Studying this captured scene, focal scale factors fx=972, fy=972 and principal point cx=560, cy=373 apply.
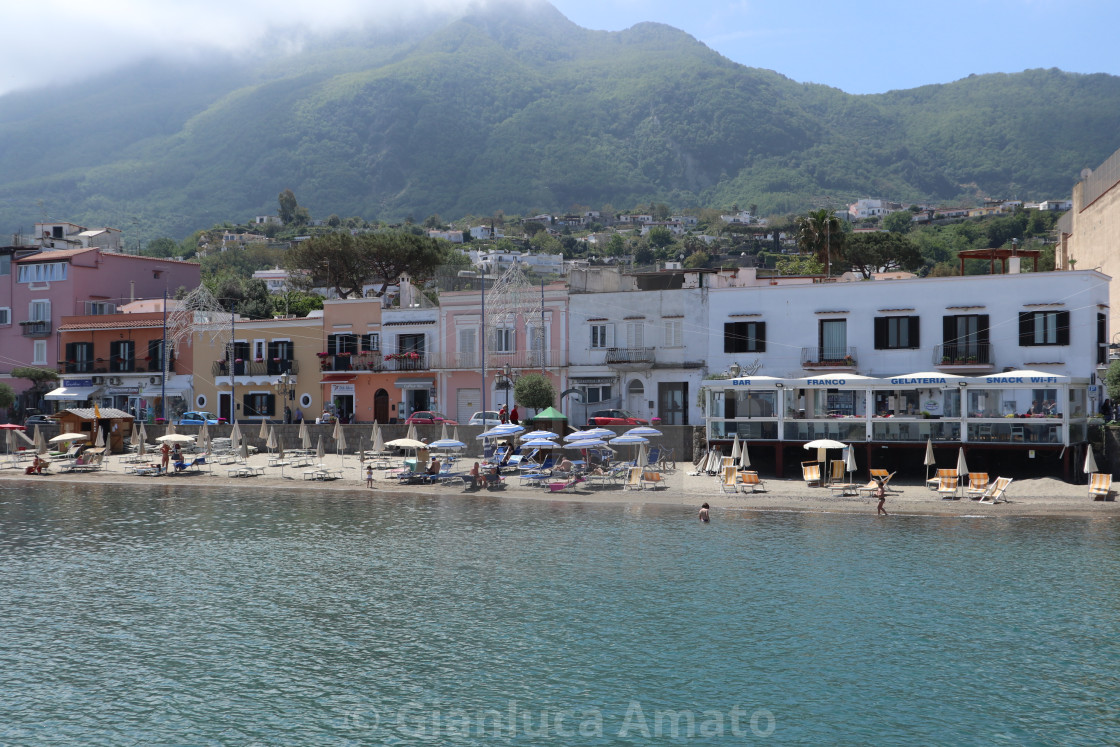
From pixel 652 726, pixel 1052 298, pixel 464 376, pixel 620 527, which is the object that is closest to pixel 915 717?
pixel 652 726

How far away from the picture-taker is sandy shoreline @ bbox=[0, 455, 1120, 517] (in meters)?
34.0

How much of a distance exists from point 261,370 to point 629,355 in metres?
25.0

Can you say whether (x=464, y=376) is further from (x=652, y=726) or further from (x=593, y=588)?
(x=652, y=726)

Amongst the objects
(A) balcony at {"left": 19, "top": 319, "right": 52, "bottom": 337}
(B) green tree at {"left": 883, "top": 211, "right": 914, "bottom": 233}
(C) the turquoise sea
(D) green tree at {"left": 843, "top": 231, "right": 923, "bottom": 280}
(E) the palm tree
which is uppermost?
(B) green tree at {"left": 883, "top": 211, "right": 914, "bottom": 233}

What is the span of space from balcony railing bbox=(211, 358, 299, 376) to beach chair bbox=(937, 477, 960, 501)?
40016mm

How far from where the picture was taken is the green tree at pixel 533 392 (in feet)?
163

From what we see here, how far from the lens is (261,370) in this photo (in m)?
62.2

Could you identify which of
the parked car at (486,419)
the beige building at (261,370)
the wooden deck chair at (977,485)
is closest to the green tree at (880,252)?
the parked car at (486,419)

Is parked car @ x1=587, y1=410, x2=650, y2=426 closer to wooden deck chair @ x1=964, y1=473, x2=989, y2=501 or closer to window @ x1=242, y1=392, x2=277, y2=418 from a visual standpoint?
wooden deck chair @ x1=964, y1=473, x2=989, y2=501

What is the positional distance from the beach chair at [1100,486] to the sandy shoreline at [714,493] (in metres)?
0.29

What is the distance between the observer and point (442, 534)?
32.1 metres

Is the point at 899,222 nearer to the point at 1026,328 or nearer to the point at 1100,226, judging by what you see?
the point at 1100,226

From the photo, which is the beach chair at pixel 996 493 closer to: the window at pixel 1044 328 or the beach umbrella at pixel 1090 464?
the beach umbrella at pixel 1090 464

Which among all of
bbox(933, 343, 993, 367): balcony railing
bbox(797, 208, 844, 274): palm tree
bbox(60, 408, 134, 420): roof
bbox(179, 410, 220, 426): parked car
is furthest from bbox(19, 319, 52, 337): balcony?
bbox(933, 343, 993, 367): balcony railing
